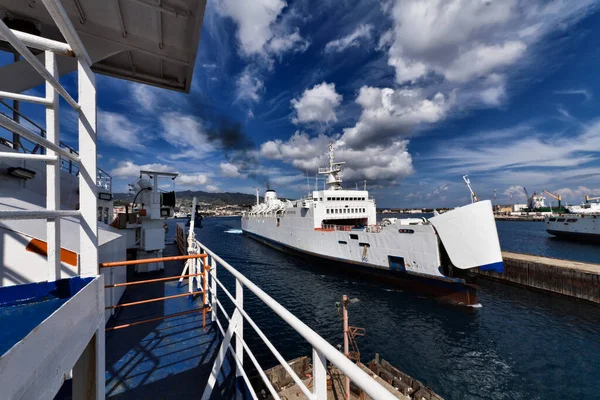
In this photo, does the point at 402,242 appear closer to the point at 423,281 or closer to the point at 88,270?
the point at 423,281

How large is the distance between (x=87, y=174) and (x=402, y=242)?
755 inches

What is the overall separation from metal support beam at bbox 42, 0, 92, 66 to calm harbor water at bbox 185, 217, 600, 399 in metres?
10.8

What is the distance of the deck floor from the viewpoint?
3.12 meters

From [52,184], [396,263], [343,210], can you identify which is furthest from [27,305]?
[343,210]

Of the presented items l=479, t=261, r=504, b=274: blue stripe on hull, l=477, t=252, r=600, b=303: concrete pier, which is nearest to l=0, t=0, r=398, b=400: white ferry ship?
l=479, t=261, r=504, b=274: blue stripe on hull

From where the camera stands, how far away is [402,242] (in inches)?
728

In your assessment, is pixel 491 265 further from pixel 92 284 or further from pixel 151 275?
pixel 92 284

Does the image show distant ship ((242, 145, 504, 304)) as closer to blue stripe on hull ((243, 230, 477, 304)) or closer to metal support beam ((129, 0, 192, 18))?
blue stripe on hull ((243, 230, 477, 304))

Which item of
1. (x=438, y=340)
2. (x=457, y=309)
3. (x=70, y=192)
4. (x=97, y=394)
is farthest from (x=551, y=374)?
(x=70, y=192)

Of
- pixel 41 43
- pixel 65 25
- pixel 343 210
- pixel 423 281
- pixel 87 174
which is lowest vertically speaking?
pixel 423 281

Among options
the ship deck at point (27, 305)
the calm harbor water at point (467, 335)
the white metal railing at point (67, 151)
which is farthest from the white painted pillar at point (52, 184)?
the calm harbor water at point (467, 335)

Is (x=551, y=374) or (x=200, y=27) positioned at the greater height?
(x=200, y=27)

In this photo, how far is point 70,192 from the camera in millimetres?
7234

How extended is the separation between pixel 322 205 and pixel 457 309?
48.9 feet
